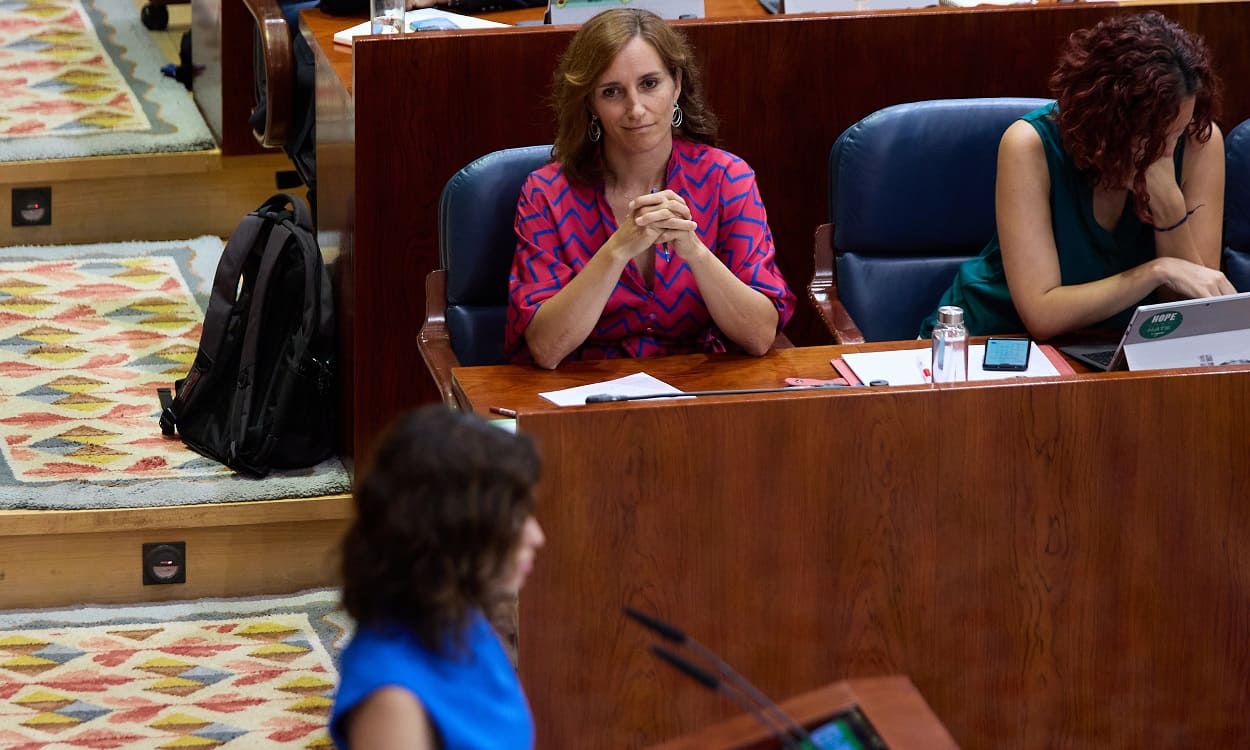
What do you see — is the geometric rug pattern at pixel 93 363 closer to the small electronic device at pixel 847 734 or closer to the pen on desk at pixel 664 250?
the pen on desk at pixel 664 250

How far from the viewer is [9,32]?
16.7 ft

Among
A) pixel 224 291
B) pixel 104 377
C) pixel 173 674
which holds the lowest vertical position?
pixel 173 674

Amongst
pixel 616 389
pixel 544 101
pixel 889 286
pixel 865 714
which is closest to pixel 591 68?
pixel 544 101

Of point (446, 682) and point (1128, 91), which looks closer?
point (446, 682)

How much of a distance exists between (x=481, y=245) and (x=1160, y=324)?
1.00m

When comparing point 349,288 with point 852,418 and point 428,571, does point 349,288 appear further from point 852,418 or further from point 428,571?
point 428,571

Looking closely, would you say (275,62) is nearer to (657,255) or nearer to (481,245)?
(481,245)

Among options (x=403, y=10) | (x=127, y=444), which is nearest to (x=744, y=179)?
(x=403, y=10)

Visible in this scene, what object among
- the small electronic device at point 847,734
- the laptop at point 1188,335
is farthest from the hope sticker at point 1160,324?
the small electronic device at point 847,734

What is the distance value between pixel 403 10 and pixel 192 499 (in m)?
0.97

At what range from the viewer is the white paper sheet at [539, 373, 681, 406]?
2320 millimetres

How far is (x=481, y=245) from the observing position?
8.92ft

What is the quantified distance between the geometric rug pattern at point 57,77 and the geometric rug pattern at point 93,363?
47cm

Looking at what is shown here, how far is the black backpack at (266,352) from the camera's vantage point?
3.07 meters
